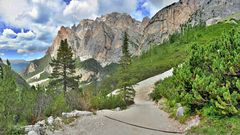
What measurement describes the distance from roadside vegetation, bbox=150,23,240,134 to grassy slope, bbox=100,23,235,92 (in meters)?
7.32

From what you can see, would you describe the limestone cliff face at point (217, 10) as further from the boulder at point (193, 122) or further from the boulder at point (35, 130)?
the boulder at point (35, 130)

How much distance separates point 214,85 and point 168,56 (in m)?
76.3

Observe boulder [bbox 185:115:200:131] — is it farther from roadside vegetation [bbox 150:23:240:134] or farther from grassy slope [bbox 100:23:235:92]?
grassy slope [bbox 100:23:235:92]

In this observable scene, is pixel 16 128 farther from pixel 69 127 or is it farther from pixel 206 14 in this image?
pixel 206 14

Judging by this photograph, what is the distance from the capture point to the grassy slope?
54.5m

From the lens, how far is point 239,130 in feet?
38.6

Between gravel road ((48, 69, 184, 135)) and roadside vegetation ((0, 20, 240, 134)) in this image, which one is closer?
roadside vegetation ((0, 20, 240, 134))

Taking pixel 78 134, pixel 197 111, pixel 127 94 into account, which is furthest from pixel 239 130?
pixel 127 94

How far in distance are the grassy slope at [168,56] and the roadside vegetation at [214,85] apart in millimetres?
7320

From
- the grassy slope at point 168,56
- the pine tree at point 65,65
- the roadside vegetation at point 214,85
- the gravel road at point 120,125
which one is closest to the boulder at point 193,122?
the roadside vegetation at point 214,85

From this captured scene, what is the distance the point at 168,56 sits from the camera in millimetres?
89125

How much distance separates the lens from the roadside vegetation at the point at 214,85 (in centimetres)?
1270

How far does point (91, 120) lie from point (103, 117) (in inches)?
55.4

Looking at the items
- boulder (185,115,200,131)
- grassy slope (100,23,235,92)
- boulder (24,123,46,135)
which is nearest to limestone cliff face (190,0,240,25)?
grassy slope (100,23,235,92)
